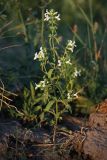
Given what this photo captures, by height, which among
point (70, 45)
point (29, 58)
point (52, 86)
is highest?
point (29, 58)

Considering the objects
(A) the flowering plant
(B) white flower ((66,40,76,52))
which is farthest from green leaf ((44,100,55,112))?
(B) white flower ((66,40,76,52))

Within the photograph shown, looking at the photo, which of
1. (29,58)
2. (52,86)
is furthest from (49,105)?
(29,58)

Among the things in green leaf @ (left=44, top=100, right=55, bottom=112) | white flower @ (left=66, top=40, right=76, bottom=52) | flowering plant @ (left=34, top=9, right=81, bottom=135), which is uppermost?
white flower @ (left=66, top=40, right=76, bottom=52)

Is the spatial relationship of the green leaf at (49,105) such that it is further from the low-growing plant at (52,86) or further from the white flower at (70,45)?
the white flower at (70,45)

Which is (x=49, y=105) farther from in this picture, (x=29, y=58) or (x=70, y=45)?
(x=29, y=58)

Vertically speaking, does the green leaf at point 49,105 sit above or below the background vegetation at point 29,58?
below

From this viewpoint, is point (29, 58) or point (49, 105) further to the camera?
point (29, 58)

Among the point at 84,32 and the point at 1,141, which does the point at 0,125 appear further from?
the point at 84,32

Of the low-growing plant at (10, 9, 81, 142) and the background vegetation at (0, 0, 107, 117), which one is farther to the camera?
the background vegetation at (0, 0, 107, 117)

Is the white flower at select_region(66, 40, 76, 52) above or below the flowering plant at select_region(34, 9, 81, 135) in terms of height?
above

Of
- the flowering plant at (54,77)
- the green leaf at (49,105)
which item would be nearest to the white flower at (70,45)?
the flowering plant at (54,77)

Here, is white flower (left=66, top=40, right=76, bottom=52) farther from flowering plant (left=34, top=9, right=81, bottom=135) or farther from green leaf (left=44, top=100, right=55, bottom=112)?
green leaf (left=44, top=100, right=55, bottom=112)

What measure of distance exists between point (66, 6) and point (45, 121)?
3019mm

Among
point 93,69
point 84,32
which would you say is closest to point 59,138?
point 93,69
